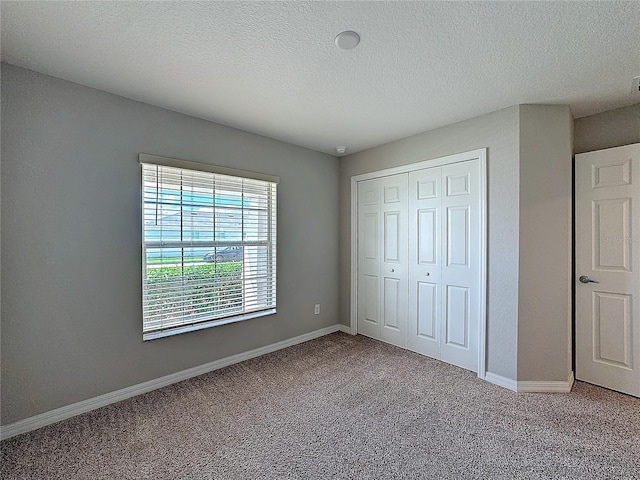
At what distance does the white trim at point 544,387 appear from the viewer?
238cm

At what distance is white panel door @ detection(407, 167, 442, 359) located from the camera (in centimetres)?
302

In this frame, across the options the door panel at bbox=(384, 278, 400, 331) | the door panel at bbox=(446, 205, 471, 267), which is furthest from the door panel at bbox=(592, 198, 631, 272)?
the door panel at bbox=(384, 278, 400, 331)

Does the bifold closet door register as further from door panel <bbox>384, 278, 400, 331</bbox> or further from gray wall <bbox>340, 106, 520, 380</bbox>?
gray wall <bbox>340, 106, 520, 380</bbox>

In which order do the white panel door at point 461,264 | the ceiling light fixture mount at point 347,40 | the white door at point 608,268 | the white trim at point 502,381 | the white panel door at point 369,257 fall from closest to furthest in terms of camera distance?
the ceiling light fixture mount at point 347,40
the white door at point 608,268
the white trim at point 502,381
the white panel door at point 461,264
the white panel door at point 369,257

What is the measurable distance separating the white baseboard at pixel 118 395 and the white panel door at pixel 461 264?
1.82m

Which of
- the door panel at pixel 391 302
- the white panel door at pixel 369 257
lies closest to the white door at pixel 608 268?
the door panel at pixel 391 302

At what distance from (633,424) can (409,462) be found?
167cm

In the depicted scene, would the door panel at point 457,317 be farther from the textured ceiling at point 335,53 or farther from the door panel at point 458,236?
the textured ceiling at point 335,53

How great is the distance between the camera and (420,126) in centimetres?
291

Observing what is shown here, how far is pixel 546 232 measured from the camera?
7.87 ft

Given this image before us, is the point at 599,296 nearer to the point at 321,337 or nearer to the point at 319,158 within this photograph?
the point at 321,337

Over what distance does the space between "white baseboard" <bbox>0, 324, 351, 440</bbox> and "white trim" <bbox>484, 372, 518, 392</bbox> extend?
2.07m

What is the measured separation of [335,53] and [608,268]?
281 cm

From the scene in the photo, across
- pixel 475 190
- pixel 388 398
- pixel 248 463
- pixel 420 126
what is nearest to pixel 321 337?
pixel 388 398
